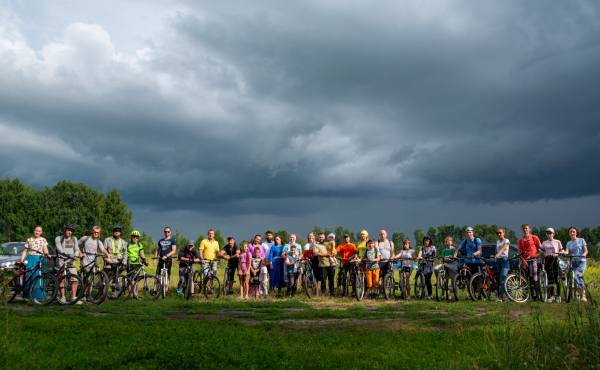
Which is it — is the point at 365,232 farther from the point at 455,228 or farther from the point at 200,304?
the point at 455,228

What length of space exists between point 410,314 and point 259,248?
18.6 ft

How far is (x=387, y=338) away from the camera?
23.0 ft

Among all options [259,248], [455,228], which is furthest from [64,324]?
[455,228]

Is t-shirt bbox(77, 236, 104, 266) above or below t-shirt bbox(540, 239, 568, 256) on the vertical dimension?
above

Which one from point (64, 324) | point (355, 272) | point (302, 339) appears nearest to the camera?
point (302, 339)

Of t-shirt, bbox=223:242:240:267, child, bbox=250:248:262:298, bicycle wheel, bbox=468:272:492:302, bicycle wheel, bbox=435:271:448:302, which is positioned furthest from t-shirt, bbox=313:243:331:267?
bicycle wheel, bbox=468:272:492:302

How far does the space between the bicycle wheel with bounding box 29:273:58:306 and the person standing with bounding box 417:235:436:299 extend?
1049cm

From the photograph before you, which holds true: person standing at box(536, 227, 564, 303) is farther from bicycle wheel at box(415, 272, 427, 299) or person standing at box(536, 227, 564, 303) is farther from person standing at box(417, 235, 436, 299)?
bicycle wheel at box(415, 272, 427, 299)

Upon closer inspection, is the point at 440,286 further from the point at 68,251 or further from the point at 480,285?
the point at 68,251

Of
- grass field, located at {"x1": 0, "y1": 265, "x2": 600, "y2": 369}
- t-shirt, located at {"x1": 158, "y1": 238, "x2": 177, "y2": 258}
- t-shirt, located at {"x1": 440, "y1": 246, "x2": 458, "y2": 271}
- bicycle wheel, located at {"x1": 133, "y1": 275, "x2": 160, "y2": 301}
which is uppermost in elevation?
t-shirt, located at {"x1": 158, "y1": 238, "x2": 177, "y2": 258}

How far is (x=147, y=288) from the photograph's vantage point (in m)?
12.6

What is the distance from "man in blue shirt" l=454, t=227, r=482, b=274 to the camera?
40.6 ft

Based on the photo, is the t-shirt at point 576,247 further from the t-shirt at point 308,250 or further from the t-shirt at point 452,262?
the t-shirt at point 308,250

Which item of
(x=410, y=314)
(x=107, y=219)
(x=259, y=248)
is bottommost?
(x=410, y=314)
